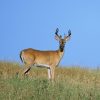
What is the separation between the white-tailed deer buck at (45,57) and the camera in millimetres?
18734

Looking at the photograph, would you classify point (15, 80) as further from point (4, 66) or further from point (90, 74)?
point (90, 74)

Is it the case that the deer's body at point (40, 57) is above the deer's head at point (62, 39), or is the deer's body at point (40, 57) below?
below

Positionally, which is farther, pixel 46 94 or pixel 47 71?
pixel 47 71

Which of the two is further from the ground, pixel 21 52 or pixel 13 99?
pixel 21 52

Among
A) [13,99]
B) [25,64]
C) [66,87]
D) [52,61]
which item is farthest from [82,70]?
[13,99]

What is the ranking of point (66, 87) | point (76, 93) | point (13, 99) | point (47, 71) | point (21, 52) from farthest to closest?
1. point (47, 71)
2. point (21, 52)
3. point (66, 87)
4. point (76, 93)
5. point (13, 99)

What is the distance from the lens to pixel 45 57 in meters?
19.7

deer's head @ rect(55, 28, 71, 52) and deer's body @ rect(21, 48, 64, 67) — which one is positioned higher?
deer's head @ rect(55, 28, 71, 52)

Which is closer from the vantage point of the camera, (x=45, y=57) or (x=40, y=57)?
(x=40, y=57)

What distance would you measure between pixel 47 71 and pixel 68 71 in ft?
3.23

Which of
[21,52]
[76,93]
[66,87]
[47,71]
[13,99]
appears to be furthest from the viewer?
[47,71]

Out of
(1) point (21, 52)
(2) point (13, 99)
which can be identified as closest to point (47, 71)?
(1) point (21, 52)

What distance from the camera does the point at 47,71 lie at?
2022 cm

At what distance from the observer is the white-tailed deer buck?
738 inches
